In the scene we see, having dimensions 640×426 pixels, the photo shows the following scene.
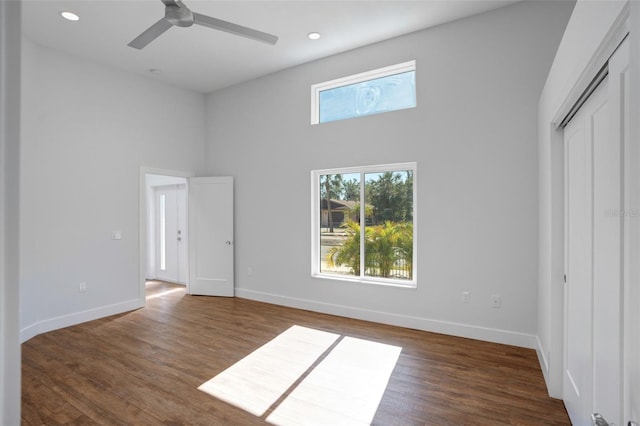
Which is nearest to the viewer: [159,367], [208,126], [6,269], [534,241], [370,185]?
[6,269]

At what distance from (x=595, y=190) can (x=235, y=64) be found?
15.0 feet

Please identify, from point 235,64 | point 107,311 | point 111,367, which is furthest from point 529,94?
point 107,311

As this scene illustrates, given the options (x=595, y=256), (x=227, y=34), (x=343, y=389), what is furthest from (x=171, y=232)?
(x=595, y=256)

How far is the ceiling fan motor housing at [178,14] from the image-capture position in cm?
246

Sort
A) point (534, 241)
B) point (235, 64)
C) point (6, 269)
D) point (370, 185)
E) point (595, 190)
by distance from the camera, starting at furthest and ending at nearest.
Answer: point (235, 64) < point (370, 185) < point (534, 241) < point (595, 190) < point (6, 269)

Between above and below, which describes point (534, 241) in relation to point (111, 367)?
above

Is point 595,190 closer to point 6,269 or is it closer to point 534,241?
point 534,241

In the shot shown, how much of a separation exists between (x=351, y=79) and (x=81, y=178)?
382 centimetres

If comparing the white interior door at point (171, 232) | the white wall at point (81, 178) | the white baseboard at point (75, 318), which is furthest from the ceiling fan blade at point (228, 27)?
the white interior door at point (171, 232)

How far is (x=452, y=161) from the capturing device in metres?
3.81

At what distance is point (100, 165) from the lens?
4621 mm

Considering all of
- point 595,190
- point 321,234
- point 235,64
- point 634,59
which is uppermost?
point 235,64

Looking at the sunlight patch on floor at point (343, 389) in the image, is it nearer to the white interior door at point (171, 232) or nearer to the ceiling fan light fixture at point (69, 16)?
the ceiling fan light fixture at point (69, 16)

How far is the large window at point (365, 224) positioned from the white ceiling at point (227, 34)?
1.63 meters
